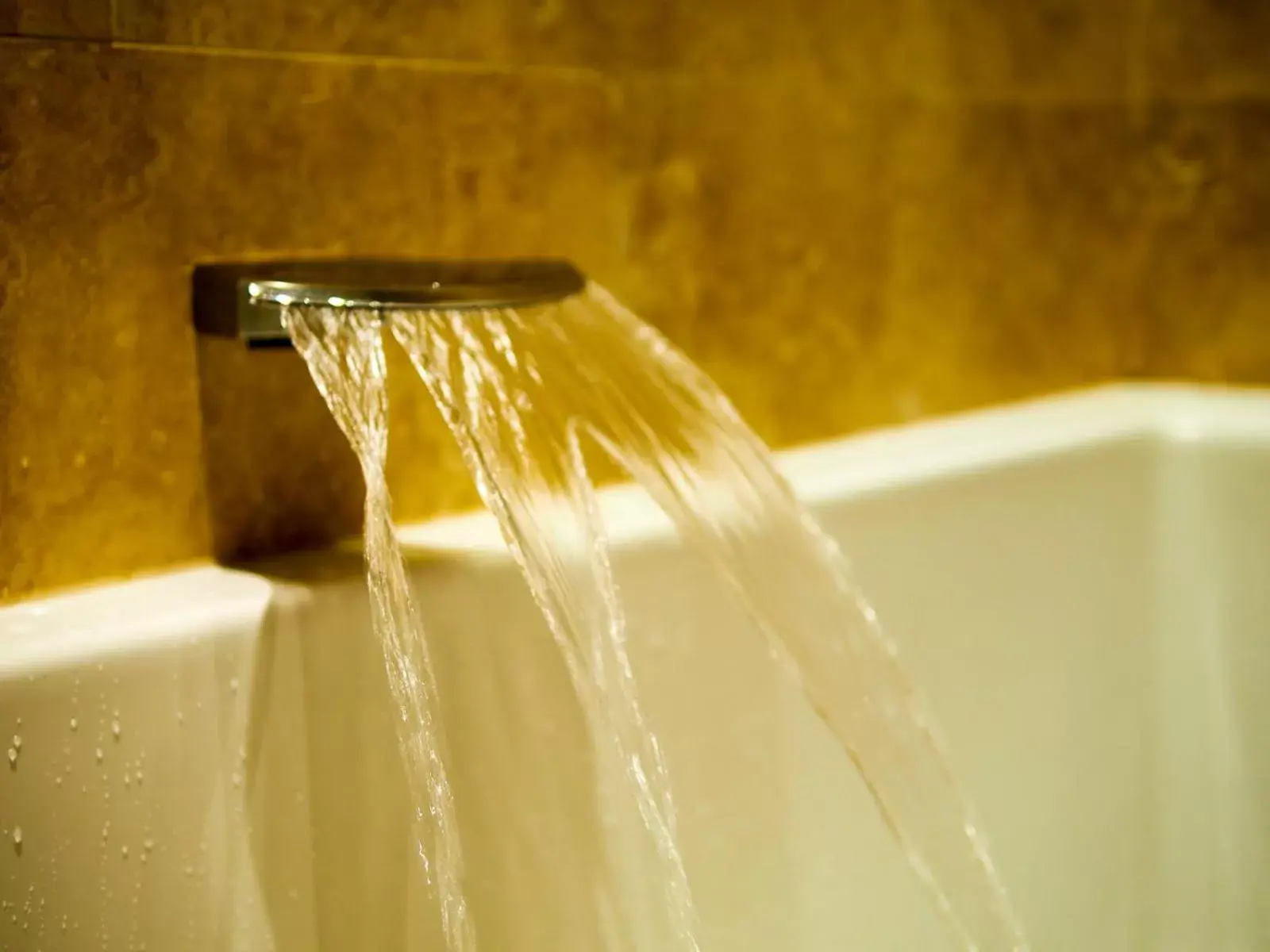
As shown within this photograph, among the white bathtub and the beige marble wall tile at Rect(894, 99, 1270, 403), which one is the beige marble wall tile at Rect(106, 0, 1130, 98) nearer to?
the beige marble wall tile at Rect(894, 99, 1270, 403)

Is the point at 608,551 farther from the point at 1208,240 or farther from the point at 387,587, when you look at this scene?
the point at 1208,240

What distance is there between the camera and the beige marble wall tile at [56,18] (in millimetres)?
604

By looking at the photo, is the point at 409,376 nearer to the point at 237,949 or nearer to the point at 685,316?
the point at 685,316

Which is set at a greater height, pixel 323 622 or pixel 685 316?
pixel 685 316

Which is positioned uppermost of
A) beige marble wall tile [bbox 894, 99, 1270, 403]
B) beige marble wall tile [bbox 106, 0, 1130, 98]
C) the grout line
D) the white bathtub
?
beige marble wall tile [bbox 106, 0, 1130, 98]

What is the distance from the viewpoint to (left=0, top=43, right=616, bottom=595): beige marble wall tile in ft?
2.06

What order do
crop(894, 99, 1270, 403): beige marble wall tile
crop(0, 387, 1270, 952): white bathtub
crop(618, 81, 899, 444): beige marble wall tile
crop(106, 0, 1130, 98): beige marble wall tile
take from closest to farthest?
crop(0, 387, 1270, 952): white bathtub
crop(106, 0, 1130, 98): beige marble wall tile
crop(618, 81, 899, 444): beige marble wall tile
crop(894, 99, 1270, 403): beige marble wall tile

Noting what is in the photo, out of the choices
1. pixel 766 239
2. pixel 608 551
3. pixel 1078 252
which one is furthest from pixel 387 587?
pixel 1078 252

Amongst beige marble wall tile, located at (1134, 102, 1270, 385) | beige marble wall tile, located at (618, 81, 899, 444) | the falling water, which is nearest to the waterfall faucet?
the falling water

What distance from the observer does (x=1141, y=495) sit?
1062 millimetres

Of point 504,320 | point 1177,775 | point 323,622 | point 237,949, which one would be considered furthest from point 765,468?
point 1177,775

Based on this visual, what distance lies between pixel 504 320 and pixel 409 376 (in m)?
0.11

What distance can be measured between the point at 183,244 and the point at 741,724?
455 mm

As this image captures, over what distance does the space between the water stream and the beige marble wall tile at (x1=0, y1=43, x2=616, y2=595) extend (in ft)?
0.33
